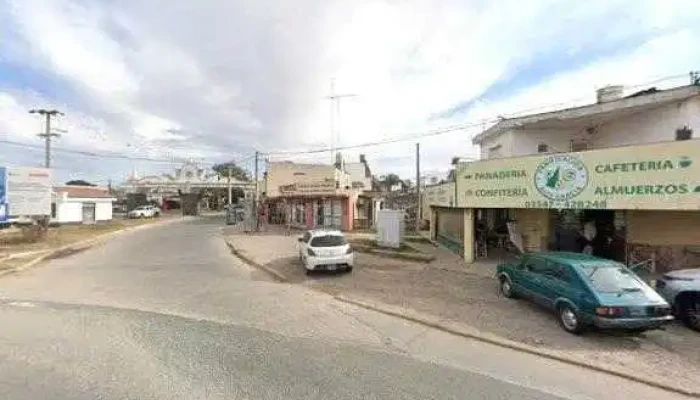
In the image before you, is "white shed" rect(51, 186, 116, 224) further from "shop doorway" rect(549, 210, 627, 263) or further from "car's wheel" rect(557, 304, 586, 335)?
"car's wheel" rect(557, 304, 586, 335)

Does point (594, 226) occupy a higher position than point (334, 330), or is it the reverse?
point (594, 226)

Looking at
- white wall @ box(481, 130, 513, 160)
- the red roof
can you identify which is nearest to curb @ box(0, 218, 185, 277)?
the red roof

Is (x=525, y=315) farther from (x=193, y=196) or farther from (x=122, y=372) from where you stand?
(x=193, y=196)

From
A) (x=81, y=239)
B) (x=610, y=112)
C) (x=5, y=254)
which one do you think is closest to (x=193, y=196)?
(x=81, y=239)

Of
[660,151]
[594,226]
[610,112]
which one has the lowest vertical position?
[594,226]

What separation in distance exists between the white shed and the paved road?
36.9 meters

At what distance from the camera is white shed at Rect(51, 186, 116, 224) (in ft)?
152

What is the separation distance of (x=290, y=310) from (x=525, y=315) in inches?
218

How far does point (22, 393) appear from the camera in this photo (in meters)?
6.24

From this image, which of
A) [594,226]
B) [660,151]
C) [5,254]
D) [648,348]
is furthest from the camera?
[5,254]

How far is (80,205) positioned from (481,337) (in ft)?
164

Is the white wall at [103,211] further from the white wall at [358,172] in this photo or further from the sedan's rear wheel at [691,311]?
the sedan's rear wheel at [691,311]

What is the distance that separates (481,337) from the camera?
9531 mm

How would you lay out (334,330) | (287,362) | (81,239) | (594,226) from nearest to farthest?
(287,362), (334,330), (594,226), (81,239)
